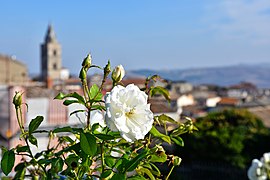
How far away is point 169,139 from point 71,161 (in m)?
0.15

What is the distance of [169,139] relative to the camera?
803mm

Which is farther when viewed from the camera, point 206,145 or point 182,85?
point 182,85

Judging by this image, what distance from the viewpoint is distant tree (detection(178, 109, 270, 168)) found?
7008mm

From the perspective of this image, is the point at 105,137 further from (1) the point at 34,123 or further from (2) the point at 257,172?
(2) the point at 257,172

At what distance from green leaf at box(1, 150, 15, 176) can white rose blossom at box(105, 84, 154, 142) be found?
0.18 meters

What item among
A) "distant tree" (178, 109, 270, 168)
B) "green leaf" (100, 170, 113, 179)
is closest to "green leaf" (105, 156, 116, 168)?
"green leaf" (100, 170, 113, 179)

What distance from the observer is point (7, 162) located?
0.77 meters

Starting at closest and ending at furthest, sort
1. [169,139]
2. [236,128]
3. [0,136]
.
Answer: [169,139] → [0,136] → [236,128]

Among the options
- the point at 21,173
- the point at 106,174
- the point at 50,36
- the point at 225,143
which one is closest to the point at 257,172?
the point at 21,173

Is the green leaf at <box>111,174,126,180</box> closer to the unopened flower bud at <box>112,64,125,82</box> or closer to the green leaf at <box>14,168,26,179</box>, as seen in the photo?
the unopened flower bud at <box>112,64,125,82</box>

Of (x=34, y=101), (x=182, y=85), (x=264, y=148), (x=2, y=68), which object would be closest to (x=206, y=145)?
(x=264, y=148)

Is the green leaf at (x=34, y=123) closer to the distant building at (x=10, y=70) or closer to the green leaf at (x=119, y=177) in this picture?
the green leaf at (x=119, y=177)

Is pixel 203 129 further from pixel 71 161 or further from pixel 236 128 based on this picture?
pixel 71 161

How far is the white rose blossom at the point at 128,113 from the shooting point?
2.22 feet
